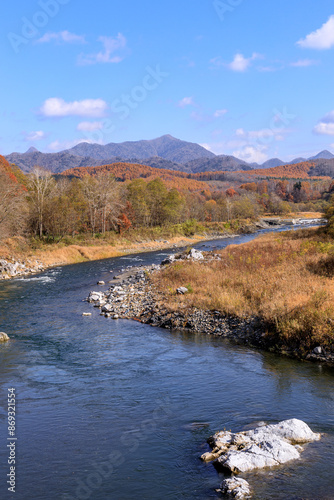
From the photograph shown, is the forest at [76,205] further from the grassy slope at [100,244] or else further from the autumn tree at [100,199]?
the grassy slope at [100,244]

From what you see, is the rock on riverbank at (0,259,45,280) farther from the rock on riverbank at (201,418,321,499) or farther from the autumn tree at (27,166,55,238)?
the rock on riverbank at (201,418,321,499)

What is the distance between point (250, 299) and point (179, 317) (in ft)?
13.4

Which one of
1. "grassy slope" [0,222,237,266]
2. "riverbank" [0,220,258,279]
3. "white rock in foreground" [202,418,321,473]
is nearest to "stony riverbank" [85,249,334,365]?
"white rock in foreground" [202,418,321,473]

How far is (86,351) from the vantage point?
17094 mm

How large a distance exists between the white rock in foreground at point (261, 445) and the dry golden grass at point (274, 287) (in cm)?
678

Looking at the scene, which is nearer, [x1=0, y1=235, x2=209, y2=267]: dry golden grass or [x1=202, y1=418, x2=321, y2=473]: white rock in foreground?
[x1=202, y1=418, x2=321, y2=473]: white rock in foreground

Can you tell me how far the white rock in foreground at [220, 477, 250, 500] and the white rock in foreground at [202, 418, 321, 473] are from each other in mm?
457

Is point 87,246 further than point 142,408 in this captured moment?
Yes

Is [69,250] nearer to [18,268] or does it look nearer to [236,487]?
[18,268]

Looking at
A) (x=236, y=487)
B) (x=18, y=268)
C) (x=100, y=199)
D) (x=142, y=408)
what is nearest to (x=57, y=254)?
(x=18, y=268)

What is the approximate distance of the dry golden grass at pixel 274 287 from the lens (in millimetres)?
16141

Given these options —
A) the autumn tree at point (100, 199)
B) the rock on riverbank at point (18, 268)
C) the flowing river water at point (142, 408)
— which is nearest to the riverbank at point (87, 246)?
the rock on riverbank at point (18, 268)

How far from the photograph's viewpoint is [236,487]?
7.54m

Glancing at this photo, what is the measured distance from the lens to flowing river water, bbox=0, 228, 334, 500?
317 inches
